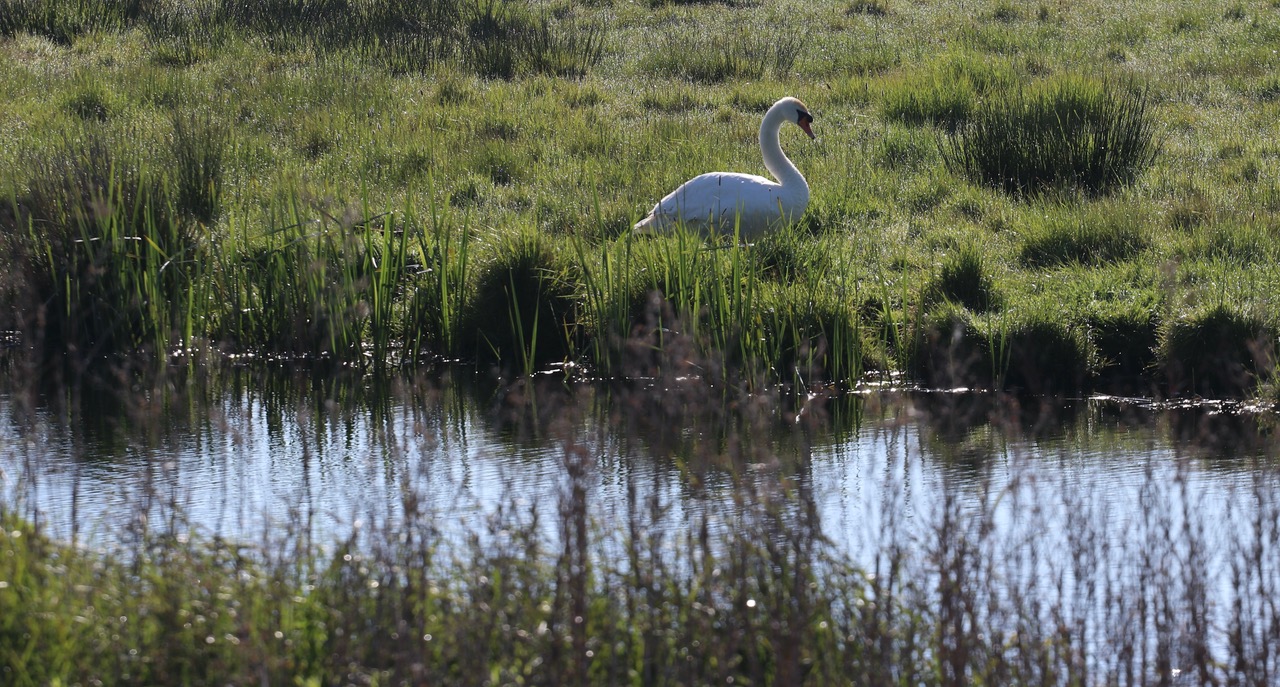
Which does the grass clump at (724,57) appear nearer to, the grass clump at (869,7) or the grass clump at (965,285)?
the grass clump at (869,7)

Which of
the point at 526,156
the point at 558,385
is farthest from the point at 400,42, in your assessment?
the point at 558,385

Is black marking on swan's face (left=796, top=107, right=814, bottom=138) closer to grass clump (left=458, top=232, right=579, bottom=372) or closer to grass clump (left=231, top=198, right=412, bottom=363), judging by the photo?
grass clump (left=458, top=232, right=579, bottom=372)

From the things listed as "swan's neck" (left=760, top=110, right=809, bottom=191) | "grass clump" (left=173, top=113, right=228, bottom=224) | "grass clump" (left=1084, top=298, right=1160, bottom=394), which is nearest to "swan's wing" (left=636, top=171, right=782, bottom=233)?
"swan's neck" (left=760, top=110, right=809, bottom=191)

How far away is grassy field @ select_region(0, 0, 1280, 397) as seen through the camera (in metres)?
7.20

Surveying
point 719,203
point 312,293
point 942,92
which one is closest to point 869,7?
point 942,92

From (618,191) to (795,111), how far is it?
4.30 ft

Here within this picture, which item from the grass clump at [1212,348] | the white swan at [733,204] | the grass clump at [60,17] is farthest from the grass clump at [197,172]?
the grass clump at [60,17]

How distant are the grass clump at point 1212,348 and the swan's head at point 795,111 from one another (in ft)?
11.3

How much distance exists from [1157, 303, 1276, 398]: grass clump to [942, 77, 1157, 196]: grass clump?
2570 millimetres

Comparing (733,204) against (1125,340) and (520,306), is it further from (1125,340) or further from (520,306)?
(1125,340)

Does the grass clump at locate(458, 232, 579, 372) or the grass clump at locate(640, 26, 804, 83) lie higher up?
the grass clump at locate(640, 26, 804, 83)

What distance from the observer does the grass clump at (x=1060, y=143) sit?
9703 mm

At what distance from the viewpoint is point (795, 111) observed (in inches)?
391

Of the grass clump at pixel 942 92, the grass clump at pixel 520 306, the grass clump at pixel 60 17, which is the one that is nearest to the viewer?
the grass clump at pixel 520 306
